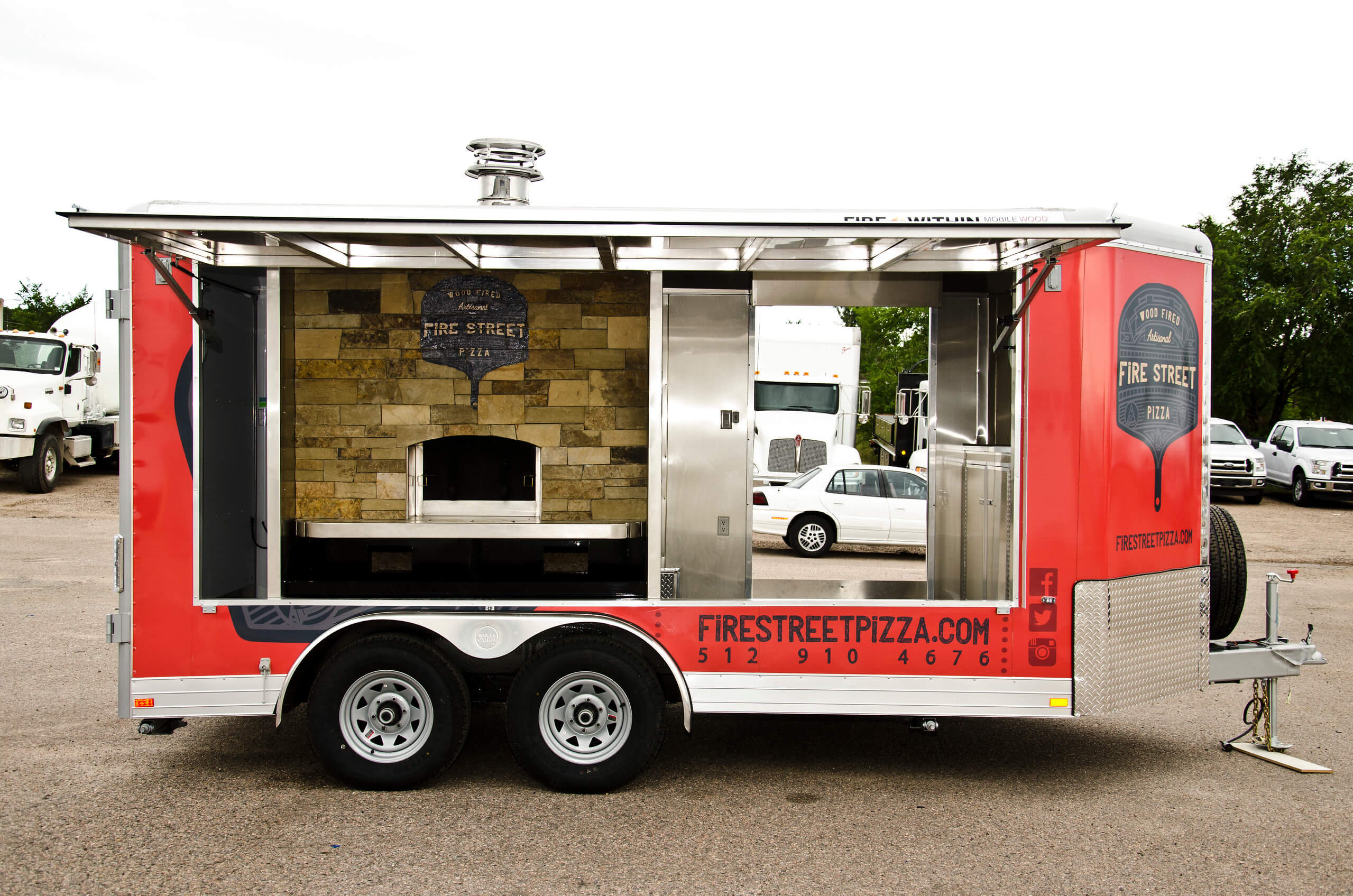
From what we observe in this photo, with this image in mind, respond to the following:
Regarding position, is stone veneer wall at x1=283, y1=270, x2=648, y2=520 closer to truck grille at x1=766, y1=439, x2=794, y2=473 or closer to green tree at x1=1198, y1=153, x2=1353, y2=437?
truck grille at x1=766, y1=439, x2=794, y2=473

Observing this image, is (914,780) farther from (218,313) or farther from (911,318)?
(911,318)

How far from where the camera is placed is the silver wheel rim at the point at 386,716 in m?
4.84

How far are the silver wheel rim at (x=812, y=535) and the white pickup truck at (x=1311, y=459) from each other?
14735 mm

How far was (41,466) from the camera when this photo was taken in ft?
58.7

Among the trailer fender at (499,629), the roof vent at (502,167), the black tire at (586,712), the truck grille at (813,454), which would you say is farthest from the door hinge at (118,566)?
the truck grille at (813,454)

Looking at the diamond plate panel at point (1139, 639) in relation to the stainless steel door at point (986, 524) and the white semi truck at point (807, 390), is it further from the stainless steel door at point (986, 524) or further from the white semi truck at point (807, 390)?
the white semi truck at point (807, 390)

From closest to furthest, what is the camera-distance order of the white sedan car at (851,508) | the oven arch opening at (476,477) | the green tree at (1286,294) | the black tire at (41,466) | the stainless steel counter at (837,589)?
the oven arch opening at (476,477) < the stainless steel counter at (837,589) < the white sedan car at (851,508) < the black tire at (41,466) < the green tree at (1286,294)

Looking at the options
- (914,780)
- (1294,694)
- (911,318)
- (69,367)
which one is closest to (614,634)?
(914,780)

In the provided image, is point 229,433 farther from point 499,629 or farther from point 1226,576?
point 1226,576

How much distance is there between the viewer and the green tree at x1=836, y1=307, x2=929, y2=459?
109ft

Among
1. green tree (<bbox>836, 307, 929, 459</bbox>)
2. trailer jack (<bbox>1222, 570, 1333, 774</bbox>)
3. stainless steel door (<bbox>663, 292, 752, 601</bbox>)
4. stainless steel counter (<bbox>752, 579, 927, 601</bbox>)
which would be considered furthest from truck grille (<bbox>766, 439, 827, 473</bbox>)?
green tree (<bbox>836, 307, 929, 459</bbox>)

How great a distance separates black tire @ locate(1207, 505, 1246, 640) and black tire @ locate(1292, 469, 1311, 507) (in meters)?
19.2

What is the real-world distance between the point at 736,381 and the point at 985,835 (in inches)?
98.6

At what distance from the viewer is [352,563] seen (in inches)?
205
